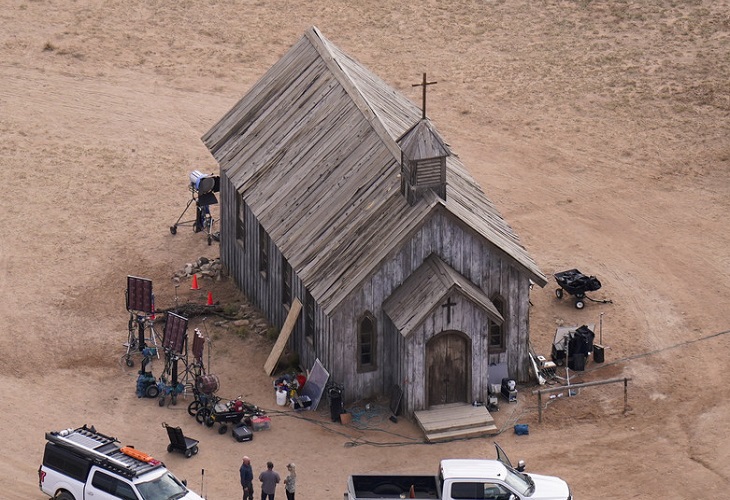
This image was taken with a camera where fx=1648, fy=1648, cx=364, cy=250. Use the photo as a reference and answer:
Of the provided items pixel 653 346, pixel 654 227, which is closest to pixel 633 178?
pixel 654 227

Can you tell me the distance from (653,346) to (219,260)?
52.3ft

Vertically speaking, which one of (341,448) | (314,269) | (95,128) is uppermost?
(95,128)

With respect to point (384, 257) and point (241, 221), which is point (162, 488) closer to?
point (384, 257)

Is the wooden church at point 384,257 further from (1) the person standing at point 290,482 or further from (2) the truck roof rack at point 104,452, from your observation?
(2) the truck roof rack at point 104,452

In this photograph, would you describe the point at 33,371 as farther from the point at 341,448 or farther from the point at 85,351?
the point at 341,448

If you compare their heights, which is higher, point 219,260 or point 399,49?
point 399,49

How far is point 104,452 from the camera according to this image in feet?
139

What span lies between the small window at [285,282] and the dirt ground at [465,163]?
178 centimetres

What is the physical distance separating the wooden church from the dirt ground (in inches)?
66.3

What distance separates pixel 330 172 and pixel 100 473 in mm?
13666

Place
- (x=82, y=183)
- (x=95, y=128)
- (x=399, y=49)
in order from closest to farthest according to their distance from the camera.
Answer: (x=82, y=183) < (x=95, y=128) < (x=399, y=49)

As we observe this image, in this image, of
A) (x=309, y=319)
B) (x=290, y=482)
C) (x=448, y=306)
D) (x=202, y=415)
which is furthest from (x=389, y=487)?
(x=309, y=319)

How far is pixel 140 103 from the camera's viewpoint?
72000 millimetres

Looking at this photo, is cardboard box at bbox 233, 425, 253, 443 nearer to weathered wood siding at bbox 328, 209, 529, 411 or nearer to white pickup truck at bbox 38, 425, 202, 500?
weathered wood siding at bbox 328, 209, 529, 411
